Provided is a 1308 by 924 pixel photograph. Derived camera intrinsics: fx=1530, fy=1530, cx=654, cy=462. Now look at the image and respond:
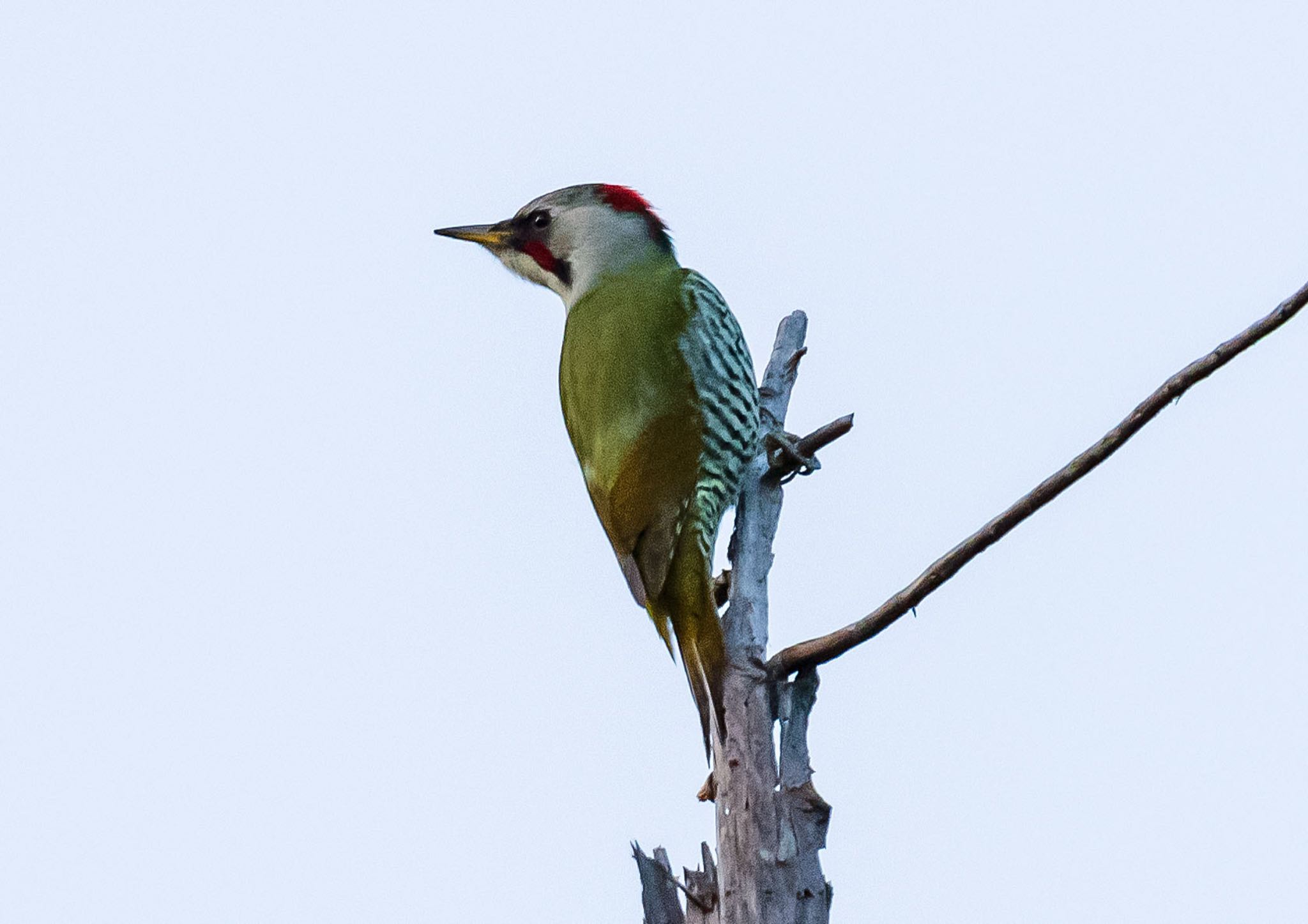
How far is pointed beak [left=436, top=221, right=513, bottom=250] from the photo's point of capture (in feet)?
20.4

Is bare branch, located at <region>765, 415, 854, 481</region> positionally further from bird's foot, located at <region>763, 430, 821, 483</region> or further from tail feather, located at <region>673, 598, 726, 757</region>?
tail feather, located at <region>673, 598, 726, 757</region>

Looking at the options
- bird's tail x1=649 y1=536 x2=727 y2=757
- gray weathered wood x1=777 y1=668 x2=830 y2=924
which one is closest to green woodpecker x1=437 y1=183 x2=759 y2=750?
bird's tail x1=649 y1=536 x2=727 y2=757

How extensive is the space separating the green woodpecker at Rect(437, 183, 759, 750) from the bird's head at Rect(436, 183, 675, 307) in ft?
0.03

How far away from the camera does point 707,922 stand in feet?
11.8

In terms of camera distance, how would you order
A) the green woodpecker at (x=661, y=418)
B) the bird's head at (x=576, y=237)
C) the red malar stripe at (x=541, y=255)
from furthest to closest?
the red malar stripe at (x=541, y=255) → the bird's head at (x=576, y=237) → the green woodpecker at (x=661, y=418)

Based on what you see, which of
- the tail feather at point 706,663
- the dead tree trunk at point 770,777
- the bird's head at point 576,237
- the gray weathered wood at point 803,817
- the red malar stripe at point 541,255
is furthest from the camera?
the red malar stripe at point 541,255

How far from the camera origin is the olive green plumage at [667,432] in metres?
4.39

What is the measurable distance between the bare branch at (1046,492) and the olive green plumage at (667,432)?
664 millimetres

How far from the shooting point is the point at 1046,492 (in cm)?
310

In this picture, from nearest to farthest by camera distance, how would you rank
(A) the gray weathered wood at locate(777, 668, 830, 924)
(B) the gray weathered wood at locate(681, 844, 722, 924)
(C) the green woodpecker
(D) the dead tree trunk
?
(D) the dead tree trunk → (A) the gray weathered wood at locate(777, 668, 830, 924) → (B) the gray weathered wood at locate(681, 844, 722, 924) → (C) the green woodpecker

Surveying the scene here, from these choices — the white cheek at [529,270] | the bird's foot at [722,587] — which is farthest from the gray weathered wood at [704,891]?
the white cheek at [529,270]

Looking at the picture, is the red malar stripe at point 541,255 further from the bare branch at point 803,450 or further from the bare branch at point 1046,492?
the bare branch at point 1046,492

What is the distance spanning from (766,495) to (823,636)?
A: 0.93 m

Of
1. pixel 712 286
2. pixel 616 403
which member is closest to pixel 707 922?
pixel 616 403
